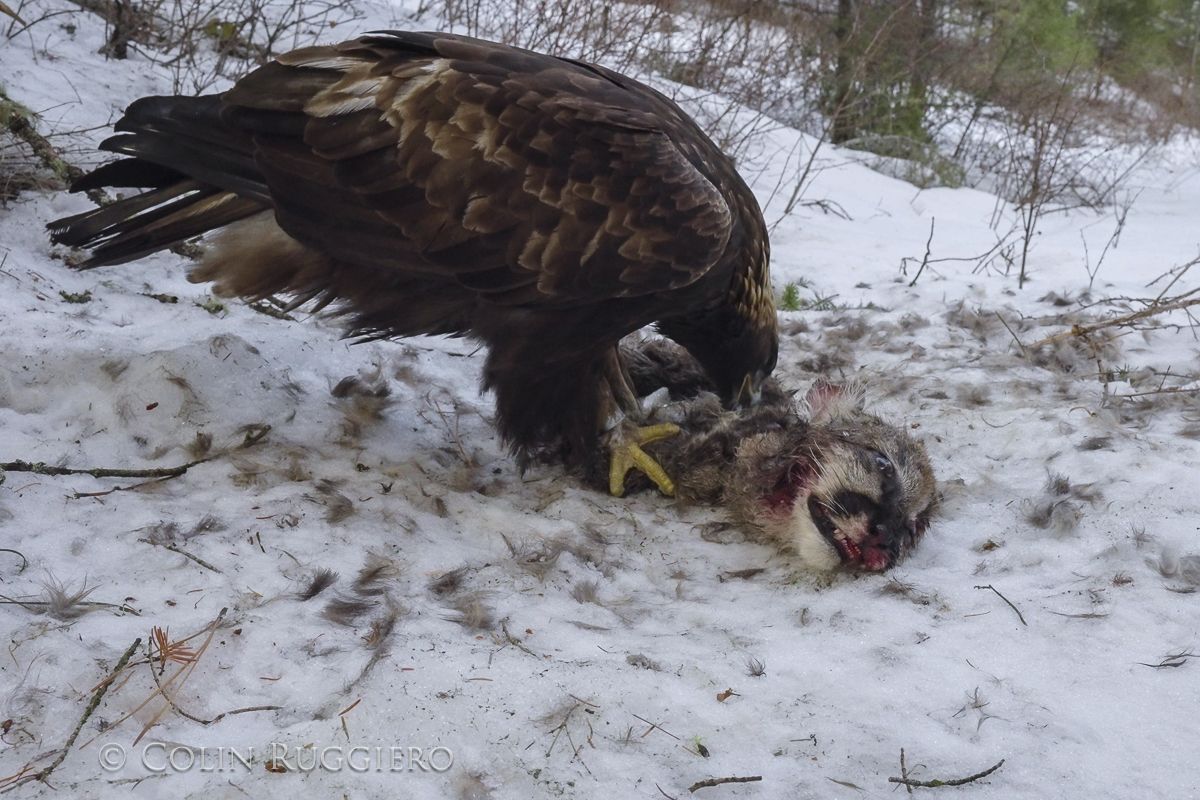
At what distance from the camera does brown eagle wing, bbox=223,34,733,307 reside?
2.68 metres

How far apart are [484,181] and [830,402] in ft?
4.58

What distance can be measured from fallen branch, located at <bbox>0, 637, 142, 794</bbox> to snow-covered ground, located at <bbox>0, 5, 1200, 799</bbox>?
0.02m

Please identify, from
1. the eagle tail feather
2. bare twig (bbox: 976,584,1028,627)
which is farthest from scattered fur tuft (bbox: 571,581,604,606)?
the eagle tail feather

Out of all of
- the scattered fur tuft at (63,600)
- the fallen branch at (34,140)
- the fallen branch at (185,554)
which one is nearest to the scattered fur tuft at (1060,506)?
the fallen branch at (185,554)

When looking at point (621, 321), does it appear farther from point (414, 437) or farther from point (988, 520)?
point (988, 520)

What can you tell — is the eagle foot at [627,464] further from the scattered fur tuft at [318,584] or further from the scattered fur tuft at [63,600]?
the scattered fur tuft at [63,600]

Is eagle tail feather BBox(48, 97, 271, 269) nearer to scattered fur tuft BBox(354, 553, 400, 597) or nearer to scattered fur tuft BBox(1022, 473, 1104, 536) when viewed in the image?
scattered fur tuft BBox(354, 553, 400, 597)

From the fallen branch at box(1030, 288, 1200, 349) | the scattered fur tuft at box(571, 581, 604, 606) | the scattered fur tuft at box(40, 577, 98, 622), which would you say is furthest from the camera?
the fallen branch at box(1030, 288, 1200, 349)

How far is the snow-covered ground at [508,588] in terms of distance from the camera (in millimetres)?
1756

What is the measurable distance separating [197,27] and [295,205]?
317 cm

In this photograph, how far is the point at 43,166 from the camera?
3900mm

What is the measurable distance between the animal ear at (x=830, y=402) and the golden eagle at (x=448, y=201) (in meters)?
0.55

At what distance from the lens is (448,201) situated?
8.84 feet

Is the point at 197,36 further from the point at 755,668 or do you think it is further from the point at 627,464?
the point at 755,668
